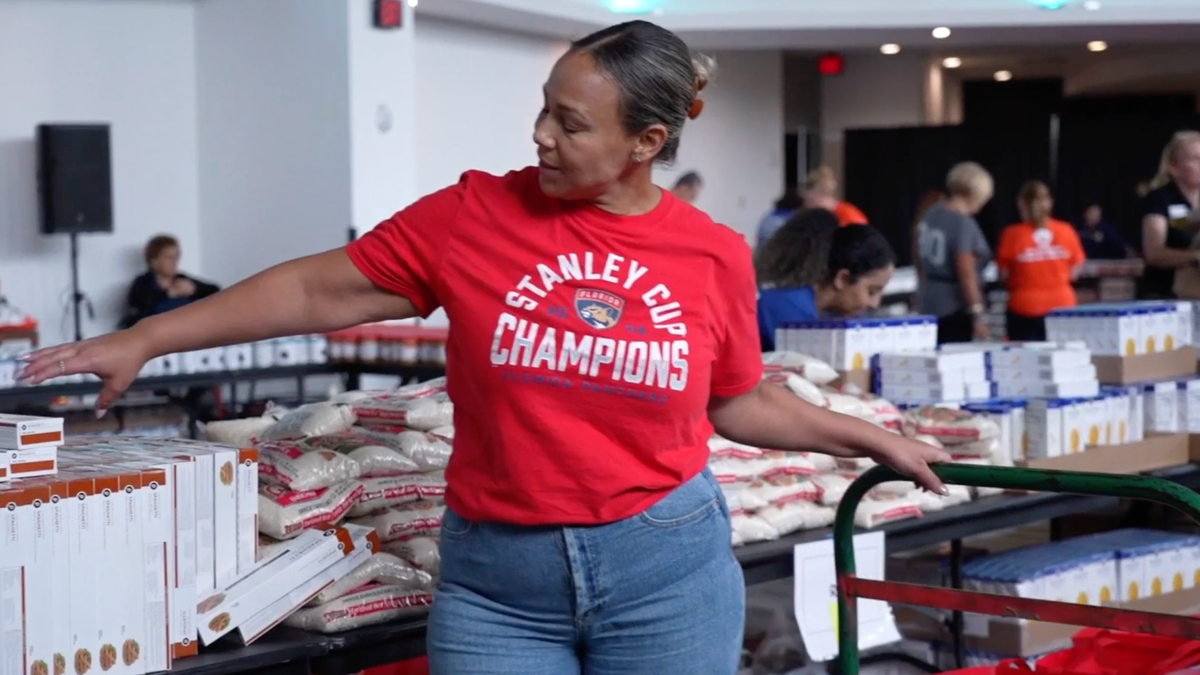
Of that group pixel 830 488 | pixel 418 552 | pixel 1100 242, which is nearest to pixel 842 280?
pixel 830 488

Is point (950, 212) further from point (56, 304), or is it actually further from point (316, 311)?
point (316, 311)

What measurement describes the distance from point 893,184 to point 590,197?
1578 cm

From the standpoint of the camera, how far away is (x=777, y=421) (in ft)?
7.52

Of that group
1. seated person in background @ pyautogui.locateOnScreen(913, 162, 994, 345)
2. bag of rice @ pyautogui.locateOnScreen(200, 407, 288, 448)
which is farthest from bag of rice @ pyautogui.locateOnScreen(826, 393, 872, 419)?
seated person in background @ pyautogui.locateOnScreen(913, 162, 994, 345)

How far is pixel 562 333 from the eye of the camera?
6.42 feet

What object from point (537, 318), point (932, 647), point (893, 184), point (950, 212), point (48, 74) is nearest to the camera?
point (537, 318)

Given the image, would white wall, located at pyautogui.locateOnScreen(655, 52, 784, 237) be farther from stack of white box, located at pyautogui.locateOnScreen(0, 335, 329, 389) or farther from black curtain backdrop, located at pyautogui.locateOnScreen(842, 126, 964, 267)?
stack of white box, located at pyautogui.locateOnScreen(0, 335, 329, 389)

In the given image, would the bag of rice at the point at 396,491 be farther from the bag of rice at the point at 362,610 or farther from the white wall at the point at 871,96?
the white wall at the point at 871,96

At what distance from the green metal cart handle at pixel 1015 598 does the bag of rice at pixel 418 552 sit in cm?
72

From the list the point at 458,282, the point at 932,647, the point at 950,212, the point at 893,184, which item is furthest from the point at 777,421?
the point at 893,184

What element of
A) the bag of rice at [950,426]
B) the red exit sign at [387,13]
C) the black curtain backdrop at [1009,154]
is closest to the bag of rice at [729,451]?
the bag of rice at [950,426]

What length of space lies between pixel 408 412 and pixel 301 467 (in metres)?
0.54

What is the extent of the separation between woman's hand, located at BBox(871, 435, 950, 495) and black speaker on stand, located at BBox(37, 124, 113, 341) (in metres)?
7.25

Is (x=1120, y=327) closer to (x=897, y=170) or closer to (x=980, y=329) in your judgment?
(x=980, y=329)
